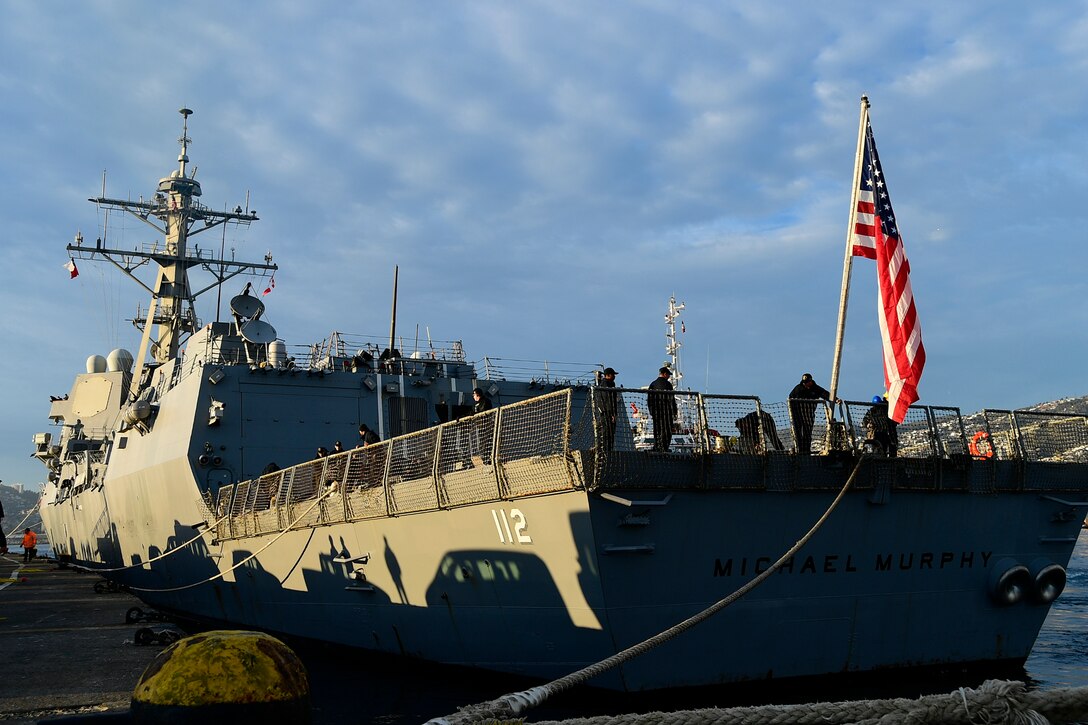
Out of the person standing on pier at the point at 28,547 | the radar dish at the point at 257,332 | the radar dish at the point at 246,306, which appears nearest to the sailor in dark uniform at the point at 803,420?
the radar dish at the point at 257,332

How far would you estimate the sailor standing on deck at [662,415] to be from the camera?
10.5m

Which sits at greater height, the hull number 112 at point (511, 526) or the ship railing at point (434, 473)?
the ship railing at point (434, 473)

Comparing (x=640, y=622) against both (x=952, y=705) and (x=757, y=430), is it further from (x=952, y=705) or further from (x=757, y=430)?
(x=952, y=705)

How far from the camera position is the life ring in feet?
39.7

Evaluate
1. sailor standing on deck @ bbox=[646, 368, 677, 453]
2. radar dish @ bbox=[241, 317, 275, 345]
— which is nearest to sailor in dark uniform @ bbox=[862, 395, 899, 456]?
sailor standing on deck @ bbox=[646, 368, 677, 453]

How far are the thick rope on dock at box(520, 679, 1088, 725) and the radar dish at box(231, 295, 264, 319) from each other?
1897 centimetres

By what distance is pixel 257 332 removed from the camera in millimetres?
20812

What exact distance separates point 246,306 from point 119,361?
1717 centimetres

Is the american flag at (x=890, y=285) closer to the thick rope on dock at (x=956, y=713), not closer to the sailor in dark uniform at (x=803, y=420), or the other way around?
the sailor in dark uniform at (x=803, y=420)

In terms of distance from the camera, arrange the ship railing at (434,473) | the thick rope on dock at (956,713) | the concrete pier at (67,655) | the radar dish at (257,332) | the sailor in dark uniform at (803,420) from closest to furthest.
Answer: the thick rope on dock at (956,713), the concrete pier at (67,655), the ship railing at (434,473), the sailor in dark uniform at (803,420), the radar dish at (257,332)

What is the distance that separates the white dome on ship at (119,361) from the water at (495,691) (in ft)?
83.2

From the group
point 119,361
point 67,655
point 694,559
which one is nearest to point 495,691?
point 694,559

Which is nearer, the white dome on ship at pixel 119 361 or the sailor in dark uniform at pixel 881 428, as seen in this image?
the sailor in dark uniform at pixel 881 428

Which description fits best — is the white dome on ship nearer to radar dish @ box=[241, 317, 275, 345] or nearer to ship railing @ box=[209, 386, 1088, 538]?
radar dish @ box=[241, 317, 275, 345]
